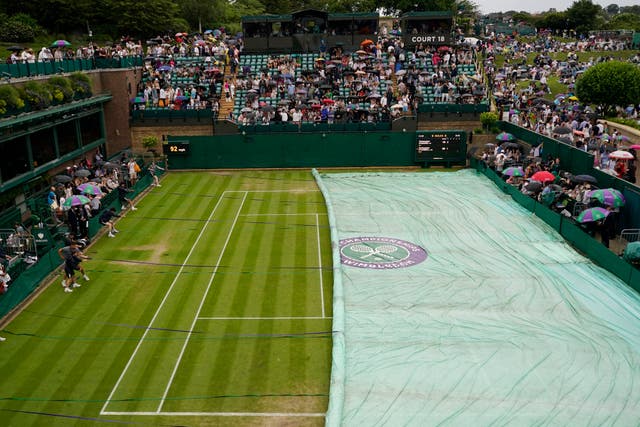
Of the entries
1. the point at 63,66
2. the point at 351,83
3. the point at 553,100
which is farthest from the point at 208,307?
the point at 553,100

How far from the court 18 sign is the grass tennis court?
3.24 ft

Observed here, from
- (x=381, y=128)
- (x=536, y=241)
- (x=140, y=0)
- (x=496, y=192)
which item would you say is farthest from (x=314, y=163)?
(x=140, y=0)

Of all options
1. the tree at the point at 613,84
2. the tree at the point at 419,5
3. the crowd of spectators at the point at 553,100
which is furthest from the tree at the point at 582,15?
→ the tree at the point at 613,84

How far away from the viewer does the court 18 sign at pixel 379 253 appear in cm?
2120

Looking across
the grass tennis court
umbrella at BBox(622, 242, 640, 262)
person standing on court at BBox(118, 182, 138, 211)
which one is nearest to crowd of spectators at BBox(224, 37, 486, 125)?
person standing on court at BBox(118, 182, 138, 211)

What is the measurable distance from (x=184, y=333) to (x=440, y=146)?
25.3 meters

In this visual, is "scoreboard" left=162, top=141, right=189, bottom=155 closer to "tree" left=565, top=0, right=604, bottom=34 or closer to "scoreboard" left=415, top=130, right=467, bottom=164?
"scoreboard" left=415, top=130, right=467, bottom=164

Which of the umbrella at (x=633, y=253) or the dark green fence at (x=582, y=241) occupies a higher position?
the umbrella at (x=633, y=253)

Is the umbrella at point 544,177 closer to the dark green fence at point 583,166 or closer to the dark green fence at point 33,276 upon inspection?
the dark green fence at point 583,166

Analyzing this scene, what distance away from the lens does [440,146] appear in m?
38.0

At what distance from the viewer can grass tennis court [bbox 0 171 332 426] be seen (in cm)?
1370

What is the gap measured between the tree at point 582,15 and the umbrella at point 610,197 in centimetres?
8162

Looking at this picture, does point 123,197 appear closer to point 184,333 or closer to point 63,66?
point 63,66

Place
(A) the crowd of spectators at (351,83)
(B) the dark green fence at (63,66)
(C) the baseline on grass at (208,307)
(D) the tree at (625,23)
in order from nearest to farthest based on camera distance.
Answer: (C) the baseline on grass at (208,307) → (B) the dark green fence at (63,66) → (A) the crowd of spectators at (351,83) → (D) the tree at (625,23)
